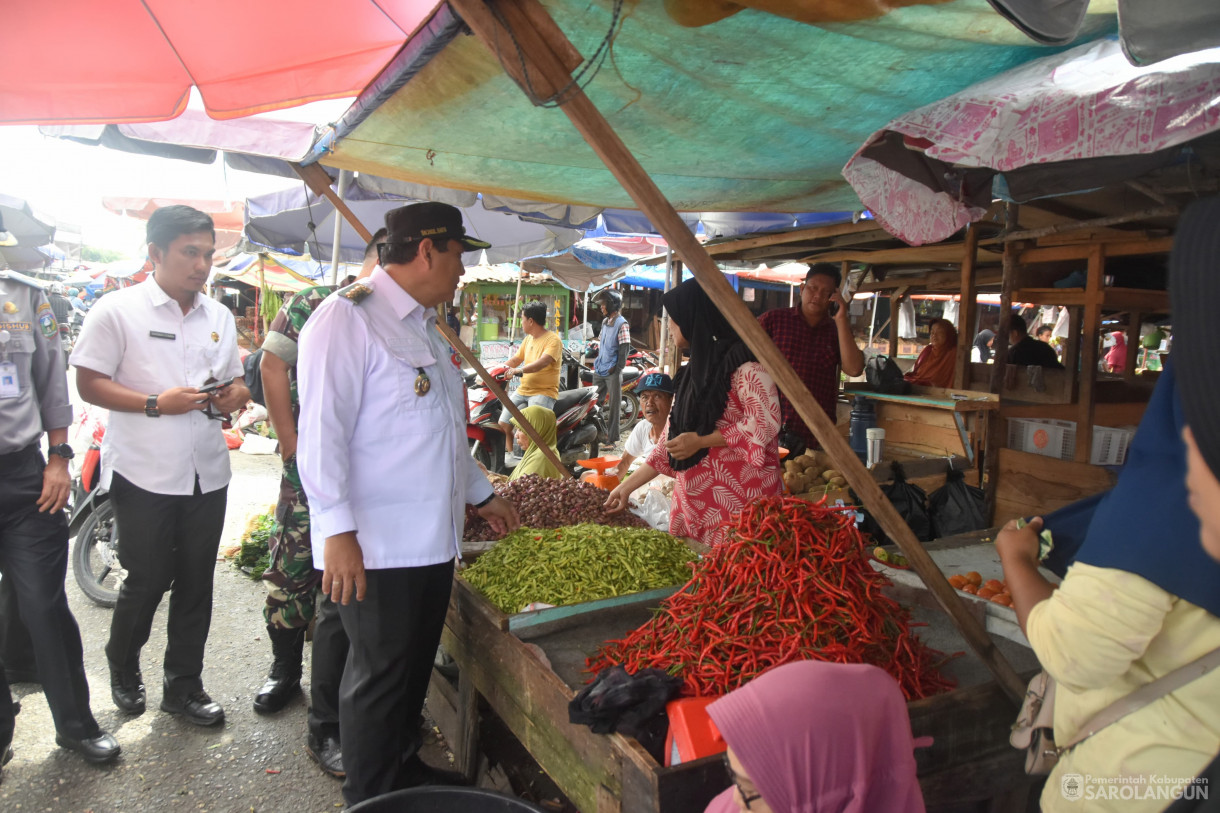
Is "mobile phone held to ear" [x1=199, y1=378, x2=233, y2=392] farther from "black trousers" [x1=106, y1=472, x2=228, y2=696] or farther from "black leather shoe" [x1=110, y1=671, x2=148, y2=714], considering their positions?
"black leather shoe" [x1=110, y1=671, x2=148, y2=714]

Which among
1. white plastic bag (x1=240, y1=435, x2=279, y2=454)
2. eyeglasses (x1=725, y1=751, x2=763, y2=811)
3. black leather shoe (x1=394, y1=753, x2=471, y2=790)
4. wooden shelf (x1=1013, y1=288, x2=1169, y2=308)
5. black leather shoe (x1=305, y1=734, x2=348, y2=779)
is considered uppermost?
wooden shelf (x1=1013, y1=288, x2=1169, y2=308)

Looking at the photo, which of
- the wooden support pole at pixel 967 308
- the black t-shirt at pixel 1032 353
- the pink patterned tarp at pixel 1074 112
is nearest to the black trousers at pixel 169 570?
the pink patterned tarp at pixel 1074 112

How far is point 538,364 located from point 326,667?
612 centimetres

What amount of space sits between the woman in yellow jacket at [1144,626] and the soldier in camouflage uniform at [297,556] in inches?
99.7

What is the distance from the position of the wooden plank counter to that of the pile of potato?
2582mm

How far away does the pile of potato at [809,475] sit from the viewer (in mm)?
5273


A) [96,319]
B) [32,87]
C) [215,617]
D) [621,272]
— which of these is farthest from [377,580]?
[621,272]

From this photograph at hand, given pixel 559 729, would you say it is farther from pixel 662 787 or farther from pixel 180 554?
pixel 180 554

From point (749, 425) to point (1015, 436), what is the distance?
3434 mm

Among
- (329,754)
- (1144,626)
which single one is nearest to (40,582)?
(329,754)

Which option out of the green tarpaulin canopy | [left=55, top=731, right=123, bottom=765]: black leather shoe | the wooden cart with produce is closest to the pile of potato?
the green tarpaulin canopy

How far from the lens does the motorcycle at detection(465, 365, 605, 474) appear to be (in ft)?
29.1

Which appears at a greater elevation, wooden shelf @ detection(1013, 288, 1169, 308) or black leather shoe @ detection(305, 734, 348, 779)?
wooden shelf @ detection(1013, 288, 1169, 308)

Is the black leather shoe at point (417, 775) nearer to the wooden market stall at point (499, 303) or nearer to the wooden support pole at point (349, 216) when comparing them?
the wooden support pole at point (349, 216)
